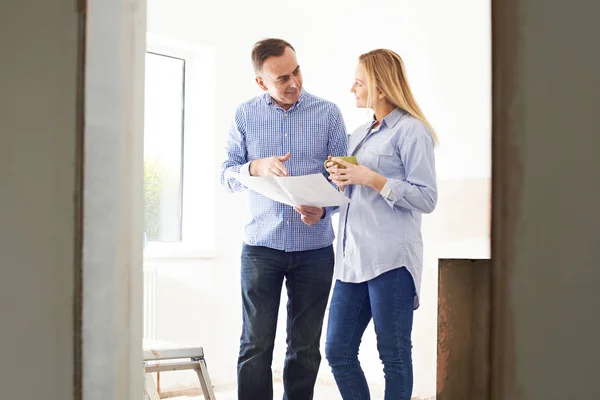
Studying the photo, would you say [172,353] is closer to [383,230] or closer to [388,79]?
[383,230]

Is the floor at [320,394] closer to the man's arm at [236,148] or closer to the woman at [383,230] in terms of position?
the woman at [383,230]

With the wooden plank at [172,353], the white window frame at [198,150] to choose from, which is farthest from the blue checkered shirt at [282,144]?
the white window frame at [198,150]

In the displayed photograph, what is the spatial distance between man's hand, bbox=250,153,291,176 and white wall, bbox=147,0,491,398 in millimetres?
1477

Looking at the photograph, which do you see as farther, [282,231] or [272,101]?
[272,101]

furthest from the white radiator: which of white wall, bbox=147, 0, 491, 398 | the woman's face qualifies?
the woman's face

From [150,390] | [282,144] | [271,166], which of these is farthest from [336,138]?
[150,390]

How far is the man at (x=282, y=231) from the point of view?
7.36ft

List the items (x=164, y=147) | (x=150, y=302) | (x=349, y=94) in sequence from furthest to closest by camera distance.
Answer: (x=164, y=147)
(x=349, y=94)
(x=150, y=302)

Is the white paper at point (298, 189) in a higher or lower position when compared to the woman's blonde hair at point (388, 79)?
lower

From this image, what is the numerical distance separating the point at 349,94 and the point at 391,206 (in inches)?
84.8

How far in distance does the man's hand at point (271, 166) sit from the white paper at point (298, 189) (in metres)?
0.07
